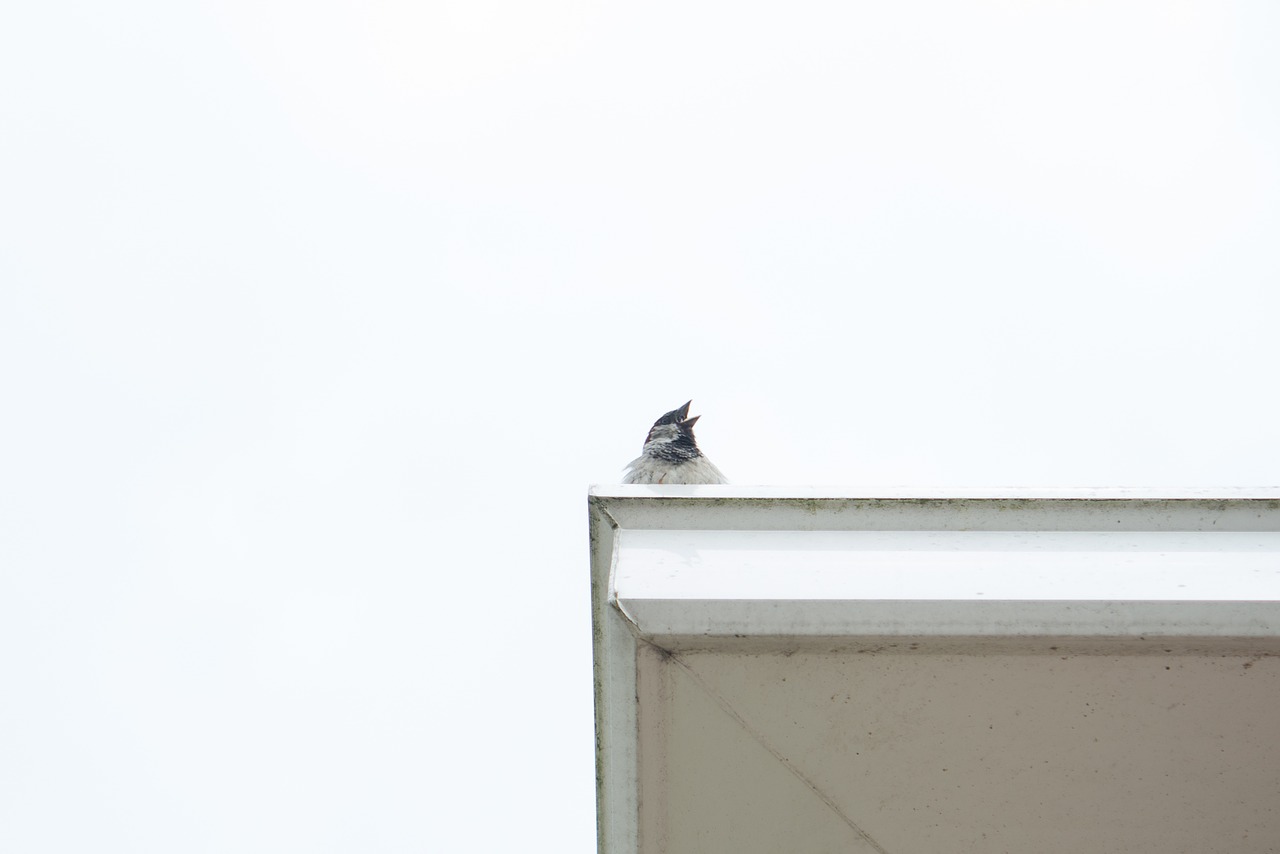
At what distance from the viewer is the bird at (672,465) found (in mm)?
4637

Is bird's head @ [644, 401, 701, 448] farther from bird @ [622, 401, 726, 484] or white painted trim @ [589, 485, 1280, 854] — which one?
white painted trim @ [589, 485, 1280, 854]

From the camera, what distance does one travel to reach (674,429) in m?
5.56

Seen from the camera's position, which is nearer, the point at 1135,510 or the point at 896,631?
the point at 896,631

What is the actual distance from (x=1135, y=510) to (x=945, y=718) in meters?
0.39

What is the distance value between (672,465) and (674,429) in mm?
845

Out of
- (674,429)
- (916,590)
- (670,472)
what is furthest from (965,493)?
(674,429)

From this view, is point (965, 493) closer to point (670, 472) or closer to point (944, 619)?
point (944, 619)

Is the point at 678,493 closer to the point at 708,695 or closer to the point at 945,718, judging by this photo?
the point at 708,695

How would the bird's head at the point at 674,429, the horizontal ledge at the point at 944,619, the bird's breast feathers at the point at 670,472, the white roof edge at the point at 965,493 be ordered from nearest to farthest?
the horizontal ledge at the point at 944,619
the white roof edge at the point at 965,493
the bird's breast feathers at the point at 670,472
the bird's head at the point at 674,429

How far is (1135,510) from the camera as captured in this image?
1364 mm

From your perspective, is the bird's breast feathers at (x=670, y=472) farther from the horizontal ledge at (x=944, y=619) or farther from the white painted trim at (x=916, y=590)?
the horizontal ledge at (x=944, y=619)

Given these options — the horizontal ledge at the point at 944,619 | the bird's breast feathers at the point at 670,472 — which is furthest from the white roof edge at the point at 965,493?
the bird's breast feathers at the point at 670,472

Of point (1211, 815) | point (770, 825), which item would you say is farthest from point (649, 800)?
point (1211, 815)

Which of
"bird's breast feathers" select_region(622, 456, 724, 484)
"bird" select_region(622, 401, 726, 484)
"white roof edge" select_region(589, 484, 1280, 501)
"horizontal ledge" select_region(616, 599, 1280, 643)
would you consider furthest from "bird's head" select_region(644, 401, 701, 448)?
"horizontal ledge" select_region(616, 599, 1280, 643)
